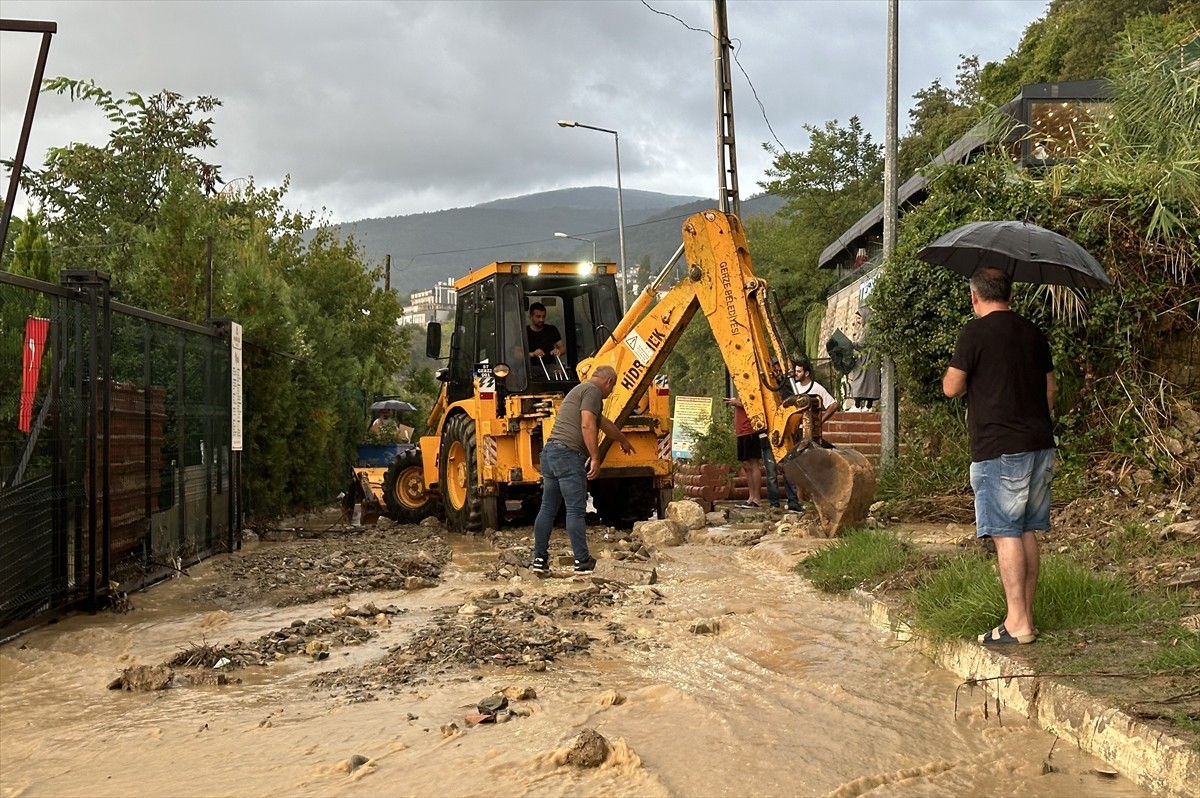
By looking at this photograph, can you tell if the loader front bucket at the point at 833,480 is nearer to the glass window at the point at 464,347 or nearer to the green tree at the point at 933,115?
the glass window at the point at 464,347

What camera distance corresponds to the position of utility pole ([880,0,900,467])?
15.0 meters

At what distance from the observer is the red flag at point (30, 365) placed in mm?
7508

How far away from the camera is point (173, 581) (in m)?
10.1

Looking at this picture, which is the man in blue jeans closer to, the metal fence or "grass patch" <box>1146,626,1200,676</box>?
the metal fence

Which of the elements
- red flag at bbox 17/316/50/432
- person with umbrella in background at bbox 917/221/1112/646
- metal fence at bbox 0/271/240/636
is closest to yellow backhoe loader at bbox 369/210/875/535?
metal fence at bbox 0/271/240/636

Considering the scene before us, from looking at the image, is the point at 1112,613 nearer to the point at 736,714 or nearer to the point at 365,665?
the point at 736,714

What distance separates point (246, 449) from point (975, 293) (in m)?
10.1

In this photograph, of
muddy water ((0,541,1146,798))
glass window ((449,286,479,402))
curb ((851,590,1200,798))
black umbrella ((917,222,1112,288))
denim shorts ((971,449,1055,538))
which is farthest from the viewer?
glass window ((449,286,479,402))

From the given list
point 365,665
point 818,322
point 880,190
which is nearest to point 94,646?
point 365,665

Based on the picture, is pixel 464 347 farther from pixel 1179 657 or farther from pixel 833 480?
pixel 1179 657

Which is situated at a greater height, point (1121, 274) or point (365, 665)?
point (1121, 274)

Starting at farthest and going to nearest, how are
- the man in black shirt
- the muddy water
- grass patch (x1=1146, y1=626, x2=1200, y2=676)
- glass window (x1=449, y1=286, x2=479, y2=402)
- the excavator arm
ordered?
glass window (x1=449, y1=286, x2=479, y2=402) → the man in black shirt → the excavator arm → grass patch (x1=1146, y1=626, x2=1200, y2=676) → the muddy water

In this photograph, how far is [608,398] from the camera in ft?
42.3

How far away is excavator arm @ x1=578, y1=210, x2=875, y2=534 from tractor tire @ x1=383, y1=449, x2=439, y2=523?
423cm
